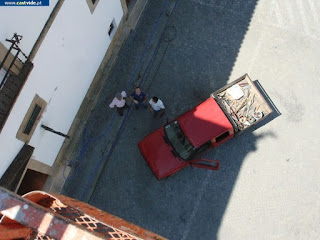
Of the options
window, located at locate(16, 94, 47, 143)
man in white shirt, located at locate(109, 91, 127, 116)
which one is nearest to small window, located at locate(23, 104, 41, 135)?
window, located at locate(16, 94, 47, 143)

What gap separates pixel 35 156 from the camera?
10.1 metres

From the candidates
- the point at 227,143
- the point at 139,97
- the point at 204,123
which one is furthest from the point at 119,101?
the point at 227,143

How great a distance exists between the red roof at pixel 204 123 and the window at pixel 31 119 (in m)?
4.90

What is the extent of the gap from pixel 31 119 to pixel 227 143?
24.8 feet

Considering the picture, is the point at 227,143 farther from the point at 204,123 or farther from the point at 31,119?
the point at 31,119

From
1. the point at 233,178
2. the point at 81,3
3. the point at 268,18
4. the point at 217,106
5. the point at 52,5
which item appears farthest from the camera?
the point at 268,18

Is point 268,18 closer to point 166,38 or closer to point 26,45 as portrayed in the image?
point 166,38

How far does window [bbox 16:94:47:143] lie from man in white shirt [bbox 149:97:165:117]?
404 centimetres

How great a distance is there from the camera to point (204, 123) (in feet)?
37.5

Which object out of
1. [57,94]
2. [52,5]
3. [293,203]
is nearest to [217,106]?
[293,203]

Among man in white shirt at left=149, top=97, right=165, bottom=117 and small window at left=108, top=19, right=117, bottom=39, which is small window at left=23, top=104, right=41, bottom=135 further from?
small window at left=108, top=19, right=117, bottom=39

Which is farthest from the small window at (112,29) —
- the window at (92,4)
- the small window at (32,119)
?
the small window at (32,119)

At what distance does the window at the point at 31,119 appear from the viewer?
8945mm

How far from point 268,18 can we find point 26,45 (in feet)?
35.2
